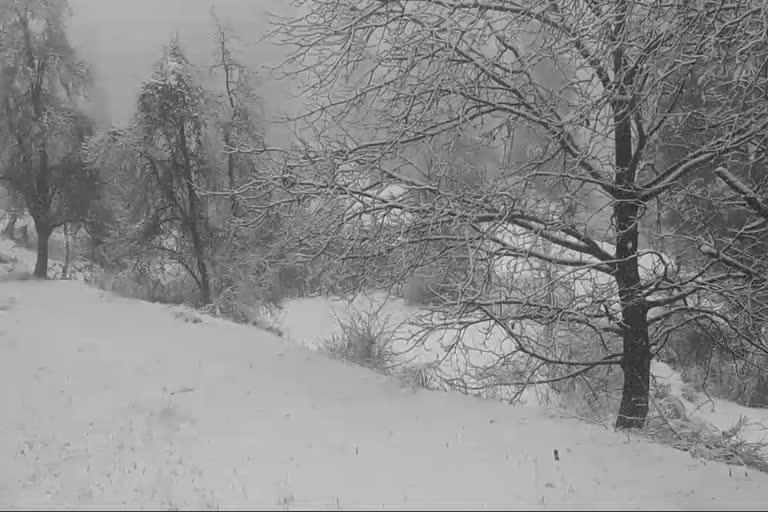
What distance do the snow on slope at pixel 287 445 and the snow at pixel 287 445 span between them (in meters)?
0.02

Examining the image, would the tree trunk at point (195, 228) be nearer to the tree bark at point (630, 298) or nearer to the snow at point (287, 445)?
the snow at point (287, 445)

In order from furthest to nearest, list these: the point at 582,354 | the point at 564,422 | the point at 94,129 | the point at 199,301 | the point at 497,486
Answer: the point at 94,129, the point at 199,301, the point at 582,354, the point at 564,422, the point at 497,486

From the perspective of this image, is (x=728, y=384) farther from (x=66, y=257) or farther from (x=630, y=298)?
(x=66, y=257)

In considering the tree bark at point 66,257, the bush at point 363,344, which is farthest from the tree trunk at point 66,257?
the bush at point 363,344

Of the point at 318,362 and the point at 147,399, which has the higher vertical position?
the point at 318,362

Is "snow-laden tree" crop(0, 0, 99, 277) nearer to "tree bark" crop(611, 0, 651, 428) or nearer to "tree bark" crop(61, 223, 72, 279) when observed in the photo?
"tree bark" crop(61, 223, 72, 279)

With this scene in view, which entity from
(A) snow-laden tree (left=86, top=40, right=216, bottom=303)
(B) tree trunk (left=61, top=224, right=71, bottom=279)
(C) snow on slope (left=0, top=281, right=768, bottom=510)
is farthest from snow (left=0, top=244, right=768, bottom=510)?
(B) tree trunk (left=61, top=224, right=71, bottom=279)

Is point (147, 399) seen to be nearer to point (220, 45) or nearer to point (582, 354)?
point (582, 354)

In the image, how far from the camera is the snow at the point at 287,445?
404 cm

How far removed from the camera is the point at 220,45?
17.6 metres

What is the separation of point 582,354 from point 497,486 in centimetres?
533

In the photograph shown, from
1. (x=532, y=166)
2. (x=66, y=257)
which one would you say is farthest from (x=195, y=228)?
(x=532, y=166)

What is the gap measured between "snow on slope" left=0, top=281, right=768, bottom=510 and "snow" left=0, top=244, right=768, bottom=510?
0.06ft

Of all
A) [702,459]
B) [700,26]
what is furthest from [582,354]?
[700,26]
